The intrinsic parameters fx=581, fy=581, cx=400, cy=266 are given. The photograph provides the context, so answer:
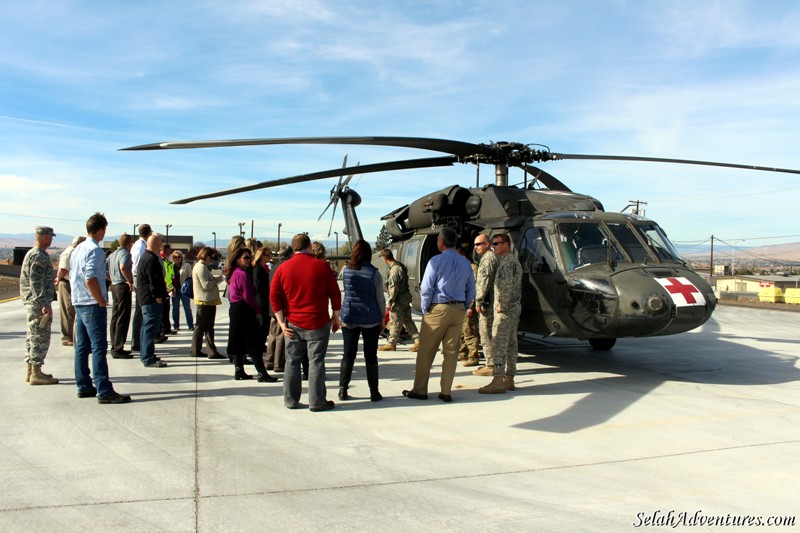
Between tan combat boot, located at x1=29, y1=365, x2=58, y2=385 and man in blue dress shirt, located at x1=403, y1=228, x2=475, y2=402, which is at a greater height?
man in blue dress shirt, located at x1=403, y1=228, x2=475, y2=402

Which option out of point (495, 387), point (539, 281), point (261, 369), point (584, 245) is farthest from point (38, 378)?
point (584, 245)

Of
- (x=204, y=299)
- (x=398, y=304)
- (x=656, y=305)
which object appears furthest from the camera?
(x=398, y=304)

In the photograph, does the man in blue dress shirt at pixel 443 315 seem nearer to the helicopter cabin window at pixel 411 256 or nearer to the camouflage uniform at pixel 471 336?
the camouflage uniform at pixel 471 336

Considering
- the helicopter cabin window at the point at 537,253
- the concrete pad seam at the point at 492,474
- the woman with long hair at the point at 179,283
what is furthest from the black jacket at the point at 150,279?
the helicopter cabin window at the point at 537,253

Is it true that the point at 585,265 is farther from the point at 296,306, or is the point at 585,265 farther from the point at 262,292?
the point at 262,292

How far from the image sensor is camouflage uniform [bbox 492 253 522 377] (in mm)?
6559

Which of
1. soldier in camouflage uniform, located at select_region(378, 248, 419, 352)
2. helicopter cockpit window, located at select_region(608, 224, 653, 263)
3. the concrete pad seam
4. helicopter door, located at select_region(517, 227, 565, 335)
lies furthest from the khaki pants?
soldier in camouflage uniform, located at select_region(378, 248, 419, 352)

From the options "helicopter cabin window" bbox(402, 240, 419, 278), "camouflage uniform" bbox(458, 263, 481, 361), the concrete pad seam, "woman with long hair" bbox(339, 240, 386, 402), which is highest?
"helicopter cabin window" bbox(402, 240, 419, 278)

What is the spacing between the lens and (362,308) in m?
5.88

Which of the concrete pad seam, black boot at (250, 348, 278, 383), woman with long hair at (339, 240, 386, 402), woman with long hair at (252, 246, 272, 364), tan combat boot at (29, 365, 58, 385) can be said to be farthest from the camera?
woman with long hair at (252, 246, 272, 364)

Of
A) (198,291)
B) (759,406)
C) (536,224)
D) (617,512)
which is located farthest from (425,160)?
(617,512)

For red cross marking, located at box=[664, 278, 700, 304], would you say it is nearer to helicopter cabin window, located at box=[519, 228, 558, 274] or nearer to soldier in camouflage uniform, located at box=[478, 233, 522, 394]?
helicopter cabin window, located at box=[519, 228, 558, 274]

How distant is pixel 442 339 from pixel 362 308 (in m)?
0.93

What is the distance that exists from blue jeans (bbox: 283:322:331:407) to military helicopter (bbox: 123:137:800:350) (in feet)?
8.48
